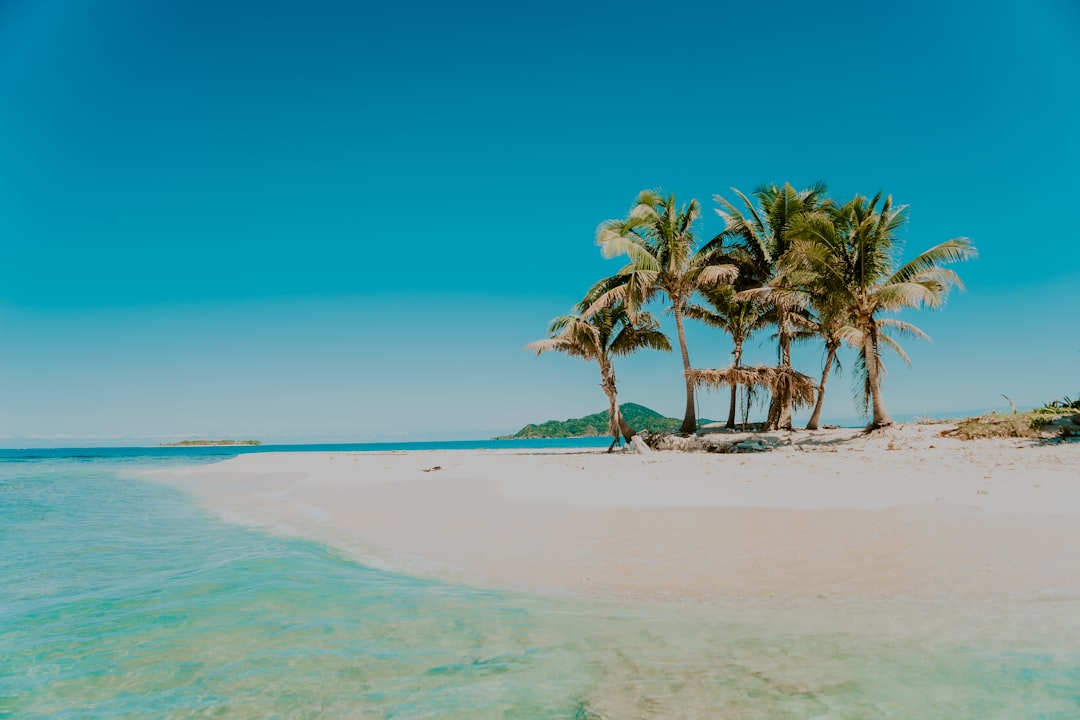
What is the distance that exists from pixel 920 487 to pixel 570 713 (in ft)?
26.2

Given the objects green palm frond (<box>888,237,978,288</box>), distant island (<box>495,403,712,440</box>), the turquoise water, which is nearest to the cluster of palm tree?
green palm frond (<box>888,237,978,288</box>)

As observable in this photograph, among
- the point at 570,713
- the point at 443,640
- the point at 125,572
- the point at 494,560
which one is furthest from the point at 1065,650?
the point at 125,572

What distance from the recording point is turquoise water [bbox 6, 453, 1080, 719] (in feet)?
9.00

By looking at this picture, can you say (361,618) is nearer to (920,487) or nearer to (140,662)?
(140,662)

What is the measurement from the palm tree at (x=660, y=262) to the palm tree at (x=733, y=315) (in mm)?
601

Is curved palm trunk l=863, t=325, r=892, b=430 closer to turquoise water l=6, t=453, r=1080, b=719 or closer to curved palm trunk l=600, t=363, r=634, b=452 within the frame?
curved palm trunk l=600, t=363, r=634, b=452

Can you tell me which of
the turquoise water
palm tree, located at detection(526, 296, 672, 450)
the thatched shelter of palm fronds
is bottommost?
the turquoise water

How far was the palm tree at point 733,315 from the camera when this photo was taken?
69.2 feet

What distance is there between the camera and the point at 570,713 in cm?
268

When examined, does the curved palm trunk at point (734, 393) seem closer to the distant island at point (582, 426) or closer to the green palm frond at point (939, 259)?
the green palm frond at point (939, 259)

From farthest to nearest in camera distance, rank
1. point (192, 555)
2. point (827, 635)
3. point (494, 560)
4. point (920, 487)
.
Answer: point (920, 487) → point (192, 555) → point (494, 560) → point (827, 635)

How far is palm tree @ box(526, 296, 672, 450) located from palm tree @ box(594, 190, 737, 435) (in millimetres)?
1175

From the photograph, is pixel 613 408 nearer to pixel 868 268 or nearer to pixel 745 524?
pixel 868 268

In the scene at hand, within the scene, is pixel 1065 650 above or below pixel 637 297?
below
